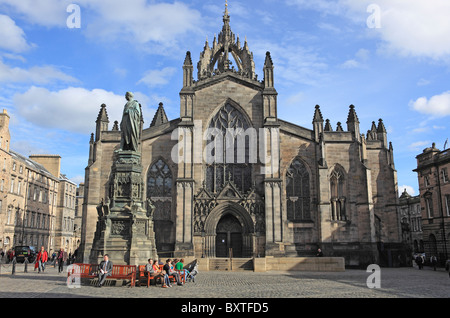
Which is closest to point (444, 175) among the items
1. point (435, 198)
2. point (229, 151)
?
point (435, 198)

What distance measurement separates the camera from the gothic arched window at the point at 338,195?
1257 inches

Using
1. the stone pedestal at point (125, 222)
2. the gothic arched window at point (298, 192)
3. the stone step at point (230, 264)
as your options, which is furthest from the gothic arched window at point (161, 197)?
the stone pedestal at point (125, 222)

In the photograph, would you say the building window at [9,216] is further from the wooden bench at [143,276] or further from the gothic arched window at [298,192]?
the wooden bench at [143,276]

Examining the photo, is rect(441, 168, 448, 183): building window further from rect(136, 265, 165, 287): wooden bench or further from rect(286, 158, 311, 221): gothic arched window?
rect(136, 265, 165, 287): wooden bench

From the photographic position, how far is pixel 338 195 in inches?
1278

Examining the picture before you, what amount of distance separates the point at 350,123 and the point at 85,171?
2239cm

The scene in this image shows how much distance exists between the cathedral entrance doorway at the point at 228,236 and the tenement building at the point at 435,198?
69.0 feet

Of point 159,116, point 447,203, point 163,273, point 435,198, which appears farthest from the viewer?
point 159,116

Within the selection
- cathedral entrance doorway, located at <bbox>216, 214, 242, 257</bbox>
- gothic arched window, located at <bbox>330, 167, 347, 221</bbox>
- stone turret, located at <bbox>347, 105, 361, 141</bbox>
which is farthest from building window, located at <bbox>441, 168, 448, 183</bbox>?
cathedral entrance doorway, located at <bbox>216, 214, 242, 257</bbox>

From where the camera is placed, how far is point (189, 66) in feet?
109

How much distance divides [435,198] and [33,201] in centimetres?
4885

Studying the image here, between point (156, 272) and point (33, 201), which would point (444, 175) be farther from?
point (33, 201)
